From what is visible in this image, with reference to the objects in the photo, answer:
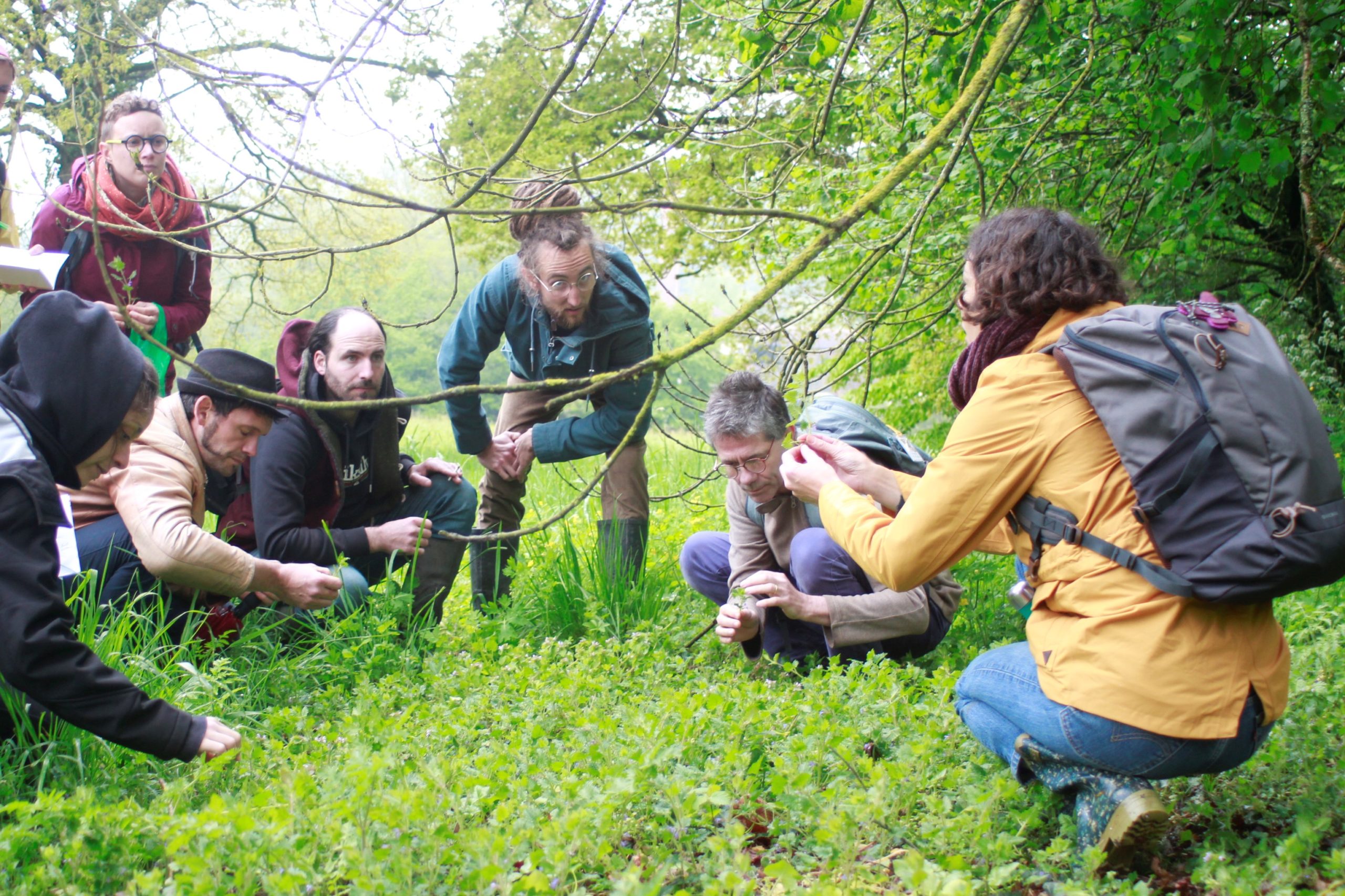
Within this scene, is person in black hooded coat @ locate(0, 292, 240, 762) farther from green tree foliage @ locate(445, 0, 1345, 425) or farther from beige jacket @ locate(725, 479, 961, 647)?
beige jacket @ locate(725, 479, 961, 647)

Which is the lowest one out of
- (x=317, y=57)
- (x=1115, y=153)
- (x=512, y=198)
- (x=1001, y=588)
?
(x=1001, y=588)

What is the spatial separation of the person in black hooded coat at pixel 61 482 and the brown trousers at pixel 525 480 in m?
2.30

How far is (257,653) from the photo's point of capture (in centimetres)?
383

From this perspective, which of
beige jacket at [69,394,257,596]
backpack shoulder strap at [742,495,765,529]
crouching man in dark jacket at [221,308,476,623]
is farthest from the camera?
backpack shoulder strap at [742,495,765,529]

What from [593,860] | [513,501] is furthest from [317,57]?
[593,860]

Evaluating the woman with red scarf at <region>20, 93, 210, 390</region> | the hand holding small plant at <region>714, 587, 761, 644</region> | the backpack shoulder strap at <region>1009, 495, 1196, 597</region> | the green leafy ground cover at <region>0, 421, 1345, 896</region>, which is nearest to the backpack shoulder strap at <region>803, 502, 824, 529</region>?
the hand holding small plant at <region>714, 587, 761, 644</region>

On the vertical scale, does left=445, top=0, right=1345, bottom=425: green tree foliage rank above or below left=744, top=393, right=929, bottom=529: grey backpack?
above

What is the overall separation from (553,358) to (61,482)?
2.18 m

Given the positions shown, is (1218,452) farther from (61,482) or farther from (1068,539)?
(61,482)

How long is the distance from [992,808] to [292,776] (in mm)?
1607

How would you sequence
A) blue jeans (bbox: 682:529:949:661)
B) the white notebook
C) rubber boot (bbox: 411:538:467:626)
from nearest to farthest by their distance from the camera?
the white notebook < blue jeans (bbox: 682:529:949:661) < rubber boot (bbox: 411:538:467:626)

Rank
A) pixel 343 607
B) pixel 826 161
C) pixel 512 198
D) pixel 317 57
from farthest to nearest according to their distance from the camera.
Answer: pixel 317 57, pixel 826 161, pixel 343 607, pixel 512 198

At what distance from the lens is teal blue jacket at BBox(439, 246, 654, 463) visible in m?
4.57

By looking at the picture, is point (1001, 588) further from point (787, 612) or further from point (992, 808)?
point (992, 808)
